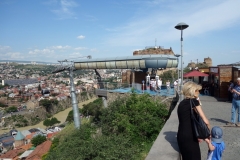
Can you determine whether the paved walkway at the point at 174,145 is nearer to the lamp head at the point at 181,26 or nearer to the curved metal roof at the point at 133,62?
the lamp head at the point at 181,26

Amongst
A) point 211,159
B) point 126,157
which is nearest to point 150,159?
point 211,159

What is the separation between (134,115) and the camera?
825cm

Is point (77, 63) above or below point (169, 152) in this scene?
above

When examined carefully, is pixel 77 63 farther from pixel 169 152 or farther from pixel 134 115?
pixel 169 152

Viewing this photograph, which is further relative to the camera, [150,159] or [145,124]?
[145,124]

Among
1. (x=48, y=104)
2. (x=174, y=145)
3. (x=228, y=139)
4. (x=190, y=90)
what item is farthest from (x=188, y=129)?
(x=48, y=104)

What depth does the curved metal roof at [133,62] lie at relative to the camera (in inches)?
560

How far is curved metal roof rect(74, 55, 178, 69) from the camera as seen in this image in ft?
46.6

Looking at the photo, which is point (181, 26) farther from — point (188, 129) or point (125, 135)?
point (188, 129)

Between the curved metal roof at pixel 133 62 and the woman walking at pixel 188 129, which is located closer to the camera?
the woman walking at pixel 188 129

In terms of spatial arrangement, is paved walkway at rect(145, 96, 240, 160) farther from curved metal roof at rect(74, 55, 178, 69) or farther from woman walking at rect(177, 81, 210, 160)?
curved metal roof at rect(74, 55, 178, 69)

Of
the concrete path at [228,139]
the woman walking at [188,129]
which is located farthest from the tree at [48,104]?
the woman walking at [188,129]

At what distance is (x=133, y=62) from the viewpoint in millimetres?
15125

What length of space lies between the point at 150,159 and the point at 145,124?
4.77 m
